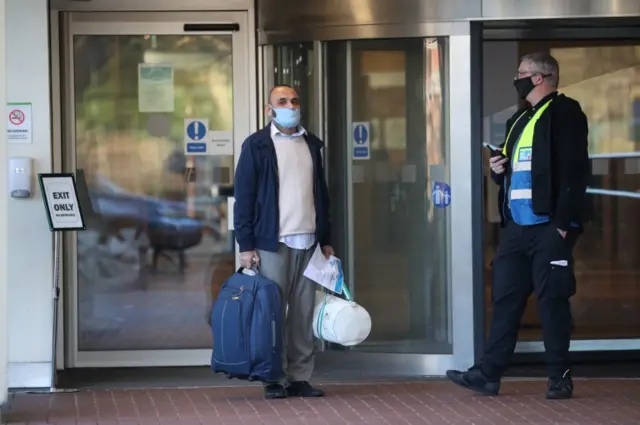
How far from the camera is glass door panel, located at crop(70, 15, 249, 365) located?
9.45 m

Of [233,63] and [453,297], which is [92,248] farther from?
[453,297]

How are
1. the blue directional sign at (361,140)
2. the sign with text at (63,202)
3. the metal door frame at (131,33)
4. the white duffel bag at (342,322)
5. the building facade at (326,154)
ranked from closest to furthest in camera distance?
the white duffel bag at (342,322) < the sign with text at (63,202) < the building facade at (326,154) < the blue directional sign at (361,140) < the metal door frame at (131,33)

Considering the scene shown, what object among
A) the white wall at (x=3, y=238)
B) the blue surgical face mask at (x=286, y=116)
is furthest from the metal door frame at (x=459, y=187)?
the white wall at (x=3, y=238)

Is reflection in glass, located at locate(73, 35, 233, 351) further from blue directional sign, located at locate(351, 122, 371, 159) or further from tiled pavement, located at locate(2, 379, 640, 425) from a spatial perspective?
tiled pavement, located at locate(2, 379, 640, 425)

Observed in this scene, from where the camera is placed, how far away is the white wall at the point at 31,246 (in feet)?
27.7

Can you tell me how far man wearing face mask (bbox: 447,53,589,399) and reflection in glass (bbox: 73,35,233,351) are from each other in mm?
2448

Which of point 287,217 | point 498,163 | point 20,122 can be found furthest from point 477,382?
point 20,122

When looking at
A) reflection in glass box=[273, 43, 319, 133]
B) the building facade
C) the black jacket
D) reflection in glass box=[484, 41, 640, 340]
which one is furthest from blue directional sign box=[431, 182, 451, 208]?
the black jacket

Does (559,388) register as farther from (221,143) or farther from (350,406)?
(221,143)

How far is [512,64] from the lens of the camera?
9.43 m

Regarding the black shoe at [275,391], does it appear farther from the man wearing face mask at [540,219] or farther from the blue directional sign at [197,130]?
the blue directional sign at [197,130]

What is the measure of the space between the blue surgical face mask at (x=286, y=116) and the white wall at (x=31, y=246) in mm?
1593

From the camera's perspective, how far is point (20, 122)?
850 cm

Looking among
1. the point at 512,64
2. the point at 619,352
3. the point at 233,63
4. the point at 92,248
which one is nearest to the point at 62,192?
the point at 92,248
